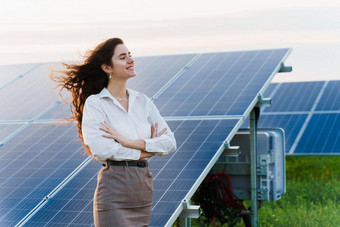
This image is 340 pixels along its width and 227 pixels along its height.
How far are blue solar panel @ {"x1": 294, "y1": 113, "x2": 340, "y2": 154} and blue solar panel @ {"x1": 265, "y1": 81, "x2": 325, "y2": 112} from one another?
1088 mm

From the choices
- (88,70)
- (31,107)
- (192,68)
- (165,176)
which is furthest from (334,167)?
(88,70)

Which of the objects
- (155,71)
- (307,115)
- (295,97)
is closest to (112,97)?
(155,71)

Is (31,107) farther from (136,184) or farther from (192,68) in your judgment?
(136,184)

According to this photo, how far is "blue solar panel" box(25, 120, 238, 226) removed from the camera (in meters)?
6.51

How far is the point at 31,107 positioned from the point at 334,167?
777 cm

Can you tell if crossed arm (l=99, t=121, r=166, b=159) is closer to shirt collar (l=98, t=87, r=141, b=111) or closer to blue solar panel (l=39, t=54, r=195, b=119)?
shirt collar (l=98, t=87, r=141, b=111)

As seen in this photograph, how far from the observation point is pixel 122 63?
4.93 m

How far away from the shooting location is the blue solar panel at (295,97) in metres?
18.6

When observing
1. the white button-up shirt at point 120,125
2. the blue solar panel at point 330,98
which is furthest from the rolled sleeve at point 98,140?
the blue solar panel at point 330,98

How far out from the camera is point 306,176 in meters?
14.1

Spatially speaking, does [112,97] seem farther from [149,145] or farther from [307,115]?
[307,115]

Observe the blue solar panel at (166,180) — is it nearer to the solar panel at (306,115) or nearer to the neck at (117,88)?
the neck at (117,88)

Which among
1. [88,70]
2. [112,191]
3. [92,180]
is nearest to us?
[112,191]

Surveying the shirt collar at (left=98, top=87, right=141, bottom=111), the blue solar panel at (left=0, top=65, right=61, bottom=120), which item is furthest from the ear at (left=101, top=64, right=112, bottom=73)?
the blue solar panel at (left=0, top=65, right=61, bottom=120)
